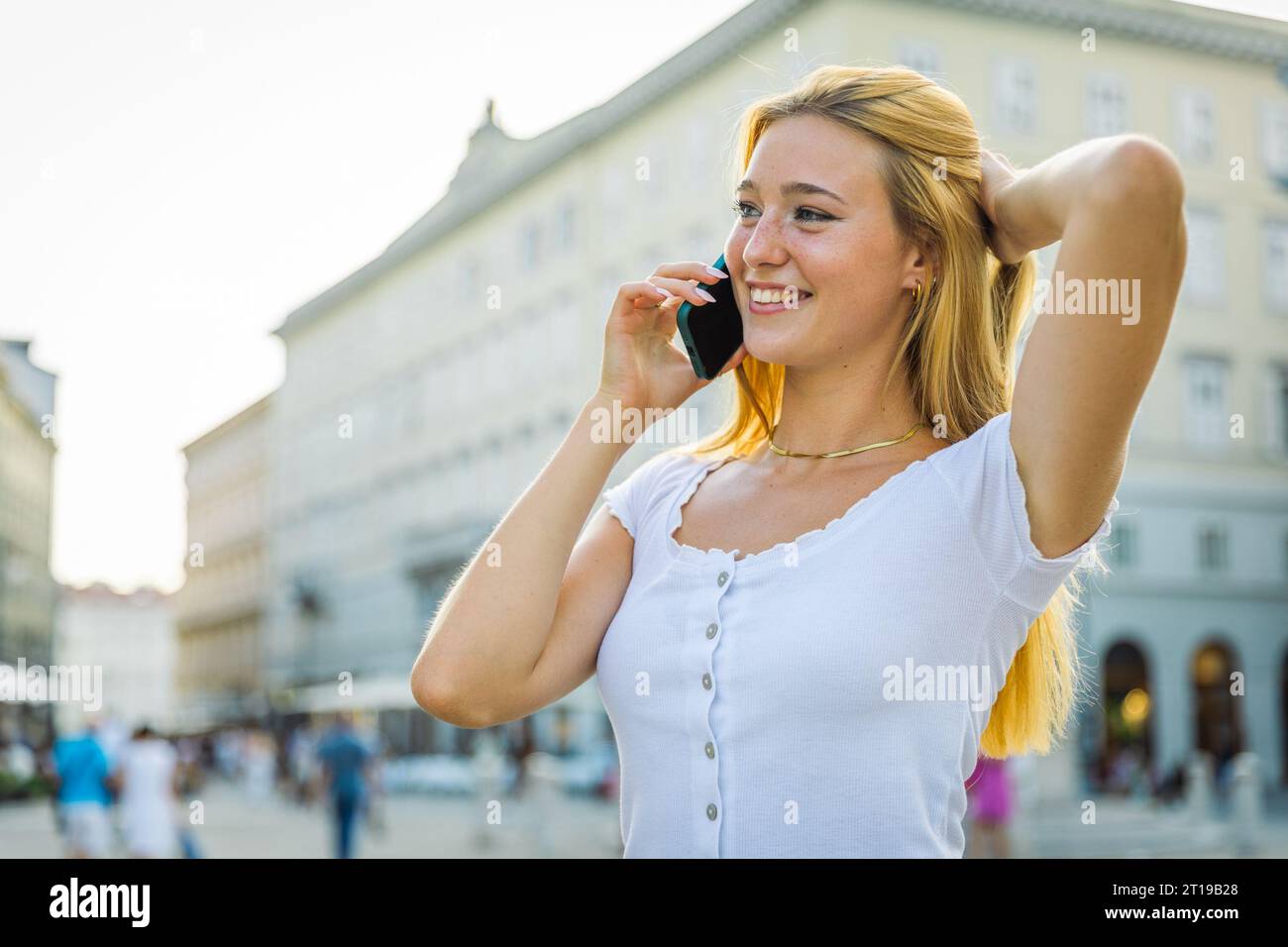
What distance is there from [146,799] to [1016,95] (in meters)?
25.0

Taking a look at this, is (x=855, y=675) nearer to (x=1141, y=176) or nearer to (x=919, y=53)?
(x=1141, y=176)

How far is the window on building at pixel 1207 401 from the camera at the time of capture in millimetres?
32438

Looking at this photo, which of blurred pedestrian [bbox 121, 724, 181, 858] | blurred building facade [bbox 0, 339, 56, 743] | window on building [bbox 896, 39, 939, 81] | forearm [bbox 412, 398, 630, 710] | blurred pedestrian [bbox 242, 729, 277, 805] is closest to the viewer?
forearm [bbox 412, 398, 630, 710]

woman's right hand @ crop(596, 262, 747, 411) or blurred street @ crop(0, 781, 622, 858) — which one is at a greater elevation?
woman's right hand @ crop(596, 262, 747, 411)

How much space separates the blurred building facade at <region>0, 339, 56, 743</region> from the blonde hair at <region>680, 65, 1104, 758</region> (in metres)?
51.1

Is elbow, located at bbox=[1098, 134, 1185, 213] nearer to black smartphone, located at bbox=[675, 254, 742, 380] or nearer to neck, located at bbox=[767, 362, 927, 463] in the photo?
neck, located at bbox=[767, 362, 927, 463]

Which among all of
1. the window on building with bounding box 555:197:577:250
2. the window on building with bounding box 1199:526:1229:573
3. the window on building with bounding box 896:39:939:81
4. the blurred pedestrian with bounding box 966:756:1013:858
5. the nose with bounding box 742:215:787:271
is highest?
the window on building with bounding box 555:197:577:250

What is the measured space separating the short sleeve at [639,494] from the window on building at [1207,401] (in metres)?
32.1

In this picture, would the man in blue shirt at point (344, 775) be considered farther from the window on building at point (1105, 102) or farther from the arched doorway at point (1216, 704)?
the window on building at point (1105, 102)

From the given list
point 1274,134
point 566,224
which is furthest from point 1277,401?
point 566,224

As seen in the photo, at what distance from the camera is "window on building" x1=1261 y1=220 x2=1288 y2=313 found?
108 feet

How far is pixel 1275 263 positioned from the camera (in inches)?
1307

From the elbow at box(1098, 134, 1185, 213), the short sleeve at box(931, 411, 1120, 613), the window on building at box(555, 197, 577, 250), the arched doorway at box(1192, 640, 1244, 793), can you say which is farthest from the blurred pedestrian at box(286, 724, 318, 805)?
the elbow at box(1098, 134, 1185, 213)
